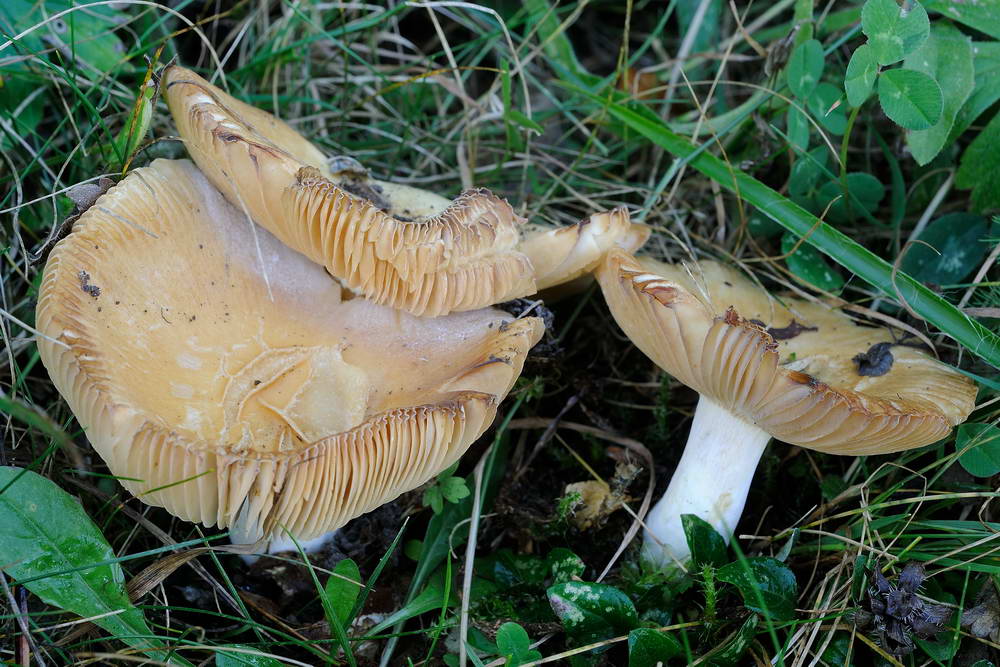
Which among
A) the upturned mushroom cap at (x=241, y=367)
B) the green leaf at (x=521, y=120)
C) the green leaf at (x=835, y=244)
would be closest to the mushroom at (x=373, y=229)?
the upturned mushroom cap at (x=241, y=367)

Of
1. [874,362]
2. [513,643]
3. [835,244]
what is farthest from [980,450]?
[513,643]

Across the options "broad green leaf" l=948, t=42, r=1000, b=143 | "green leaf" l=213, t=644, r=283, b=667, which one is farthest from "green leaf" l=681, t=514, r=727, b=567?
"broad green leaf" l=948, t=42, r=1000, b=143

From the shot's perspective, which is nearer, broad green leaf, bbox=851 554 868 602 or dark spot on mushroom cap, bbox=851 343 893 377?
broad green leaf, bbox=851 554 868 602

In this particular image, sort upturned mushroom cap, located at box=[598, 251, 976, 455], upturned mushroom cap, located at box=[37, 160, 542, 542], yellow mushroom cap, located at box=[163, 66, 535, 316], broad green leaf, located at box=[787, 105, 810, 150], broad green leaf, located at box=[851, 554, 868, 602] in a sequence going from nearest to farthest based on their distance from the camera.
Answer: upturned mushroom cap, located at box=[37, 160, 542, 542], upturned mushroom cap, located at box=[598, 251, 976, 455], yellow mushroom cap, located at box=[163, 66, 535, 316], broad green leaf, located at box=[851, 554, 868, 602], broad green leaf, located at box=[787, 105, 810, 150]

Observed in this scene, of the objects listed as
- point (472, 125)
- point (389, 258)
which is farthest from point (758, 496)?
point (472, 125)

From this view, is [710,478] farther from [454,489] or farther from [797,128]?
[797,128]

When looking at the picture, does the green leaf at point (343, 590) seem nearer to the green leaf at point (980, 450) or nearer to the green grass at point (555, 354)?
the green grass at point (555, 354)

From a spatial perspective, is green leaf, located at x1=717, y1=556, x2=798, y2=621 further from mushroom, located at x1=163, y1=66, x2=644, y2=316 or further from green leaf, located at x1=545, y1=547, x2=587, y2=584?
mushroom, located at x1=163, y1=66, x2=644, y2=316
